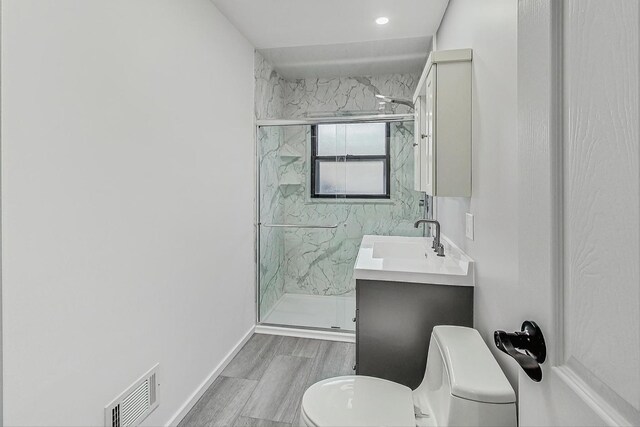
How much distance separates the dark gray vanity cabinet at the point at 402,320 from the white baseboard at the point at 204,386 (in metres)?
0.99

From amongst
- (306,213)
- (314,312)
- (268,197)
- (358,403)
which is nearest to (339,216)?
(306,213)

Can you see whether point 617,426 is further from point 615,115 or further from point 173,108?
point 173,108

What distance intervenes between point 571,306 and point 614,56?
0.33m

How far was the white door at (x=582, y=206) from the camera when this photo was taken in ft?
1.21

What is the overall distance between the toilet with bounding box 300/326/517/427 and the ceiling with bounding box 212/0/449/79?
204 centimetres

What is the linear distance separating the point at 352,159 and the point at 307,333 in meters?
1.55

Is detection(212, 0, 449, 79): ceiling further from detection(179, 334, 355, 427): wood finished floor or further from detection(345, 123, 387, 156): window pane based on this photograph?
detection(179, 334, 355, 427): wood finished floor

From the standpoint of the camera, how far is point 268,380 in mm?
2199

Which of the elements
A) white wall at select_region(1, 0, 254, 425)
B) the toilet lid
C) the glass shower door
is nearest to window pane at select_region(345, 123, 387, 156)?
the glass shower door

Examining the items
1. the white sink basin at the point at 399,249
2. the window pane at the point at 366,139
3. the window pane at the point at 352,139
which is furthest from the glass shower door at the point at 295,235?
the white sink basin at the point at 399,249

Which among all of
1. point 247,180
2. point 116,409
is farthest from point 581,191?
point 247,180

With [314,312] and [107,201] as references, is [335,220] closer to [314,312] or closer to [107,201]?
[314,312]

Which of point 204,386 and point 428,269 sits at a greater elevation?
point 428,269

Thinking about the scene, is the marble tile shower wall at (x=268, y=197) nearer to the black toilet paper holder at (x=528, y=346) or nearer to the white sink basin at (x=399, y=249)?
the white sink basin at (x=399, y=249)
